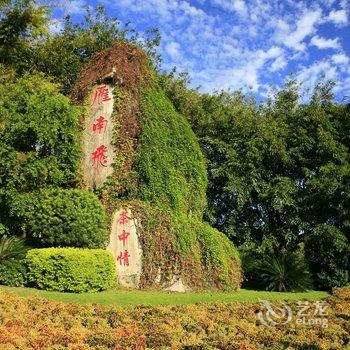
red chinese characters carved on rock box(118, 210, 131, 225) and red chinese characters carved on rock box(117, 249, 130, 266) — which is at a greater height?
red chinese characters carved on rock box(118, 210, 131, 225)

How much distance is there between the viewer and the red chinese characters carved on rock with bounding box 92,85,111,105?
13961 millimetres

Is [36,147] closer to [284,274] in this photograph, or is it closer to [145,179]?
[145,179]

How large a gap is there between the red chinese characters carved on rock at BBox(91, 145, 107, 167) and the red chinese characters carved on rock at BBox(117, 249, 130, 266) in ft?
8.37

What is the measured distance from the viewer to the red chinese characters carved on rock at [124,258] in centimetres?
1255

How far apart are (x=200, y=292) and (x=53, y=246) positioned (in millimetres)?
3874

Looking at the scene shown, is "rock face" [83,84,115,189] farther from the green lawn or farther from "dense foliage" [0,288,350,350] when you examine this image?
"dense foliage" [0,288,350,350]

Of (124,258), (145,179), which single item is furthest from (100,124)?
(124,258)

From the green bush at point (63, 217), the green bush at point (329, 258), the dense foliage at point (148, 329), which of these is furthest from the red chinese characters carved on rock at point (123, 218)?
Result: the green bush at point (329, 258)

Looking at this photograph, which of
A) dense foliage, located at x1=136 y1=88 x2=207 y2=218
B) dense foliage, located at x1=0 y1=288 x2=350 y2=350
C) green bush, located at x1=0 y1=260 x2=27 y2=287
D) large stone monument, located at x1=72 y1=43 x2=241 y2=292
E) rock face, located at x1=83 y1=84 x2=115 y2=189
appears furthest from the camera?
rock face, located at x1=83 y1=84 x2=115 y2=189

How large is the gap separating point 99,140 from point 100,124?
47 cm

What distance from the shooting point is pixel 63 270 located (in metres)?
10.7

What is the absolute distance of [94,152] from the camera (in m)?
13.6

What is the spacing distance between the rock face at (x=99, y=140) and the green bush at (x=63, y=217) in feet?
4.18

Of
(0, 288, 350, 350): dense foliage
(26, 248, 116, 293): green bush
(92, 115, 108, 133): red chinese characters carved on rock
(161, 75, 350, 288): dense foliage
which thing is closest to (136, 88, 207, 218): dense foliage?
(92, 115, 108, 133): red chinese characters carved on rock
